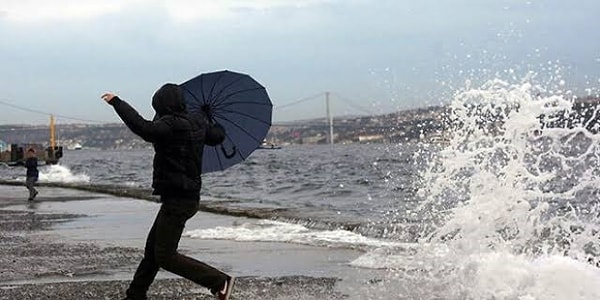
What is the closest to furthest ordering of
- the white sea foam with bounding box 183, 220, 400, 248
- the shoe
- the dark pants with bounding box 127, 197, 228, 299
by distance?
the dark pants with bounding box 127, 197, 228, 299 < the shoe < the white sea foam with bounding box 183, 220, 400, 248

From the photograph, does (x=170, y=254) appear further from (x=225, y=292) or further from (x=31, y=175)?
(x=31, y=175)

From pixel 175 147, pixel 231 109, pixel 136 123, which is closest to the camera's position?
pixel 136 123

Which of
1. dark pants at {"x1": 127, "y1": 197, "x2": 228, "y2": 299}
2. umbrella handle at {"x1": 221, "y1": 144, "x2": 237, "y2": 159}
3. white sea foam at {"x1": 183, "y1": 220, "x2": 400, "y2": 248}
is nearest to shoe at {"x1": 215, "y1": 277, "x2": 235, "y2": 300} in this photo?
dark pants at {"x1": 127, "y1": 197, "x2": 228, "y2": 299}

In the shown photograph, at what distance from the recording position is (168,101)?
629 cm

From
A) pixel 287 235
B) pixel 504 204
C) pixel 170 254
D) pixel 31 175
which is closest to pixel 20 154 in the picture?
pixel 31 175

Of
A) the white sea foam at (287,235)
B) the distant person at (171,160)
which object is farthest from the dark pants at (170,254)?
the white sea foam at (287,235)

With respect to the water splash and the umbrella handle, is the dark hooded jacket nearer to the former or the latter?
the umbrella handle

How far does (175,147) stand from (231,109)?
4.75 feet

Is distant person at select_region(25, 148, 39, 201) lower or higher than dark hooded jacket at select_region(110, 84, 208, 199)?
lower

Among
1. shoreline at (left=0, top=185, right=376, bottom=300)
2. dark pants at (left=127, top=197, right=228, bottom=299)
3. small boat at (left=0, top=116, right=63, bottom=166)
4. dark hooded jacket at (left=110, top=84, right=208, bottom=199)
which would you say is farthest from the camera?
small boat at (left=0, top=116, right=63, bottom=166)

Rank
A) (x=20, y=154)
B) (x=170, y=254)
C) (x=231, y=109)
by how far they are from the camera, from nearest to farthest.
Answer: (x=170, y=254)
(x=231, y=109)
(x=20, y=154)

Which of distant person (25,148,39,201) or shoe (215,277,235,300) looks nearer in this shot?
shoe (215,277,235,300)

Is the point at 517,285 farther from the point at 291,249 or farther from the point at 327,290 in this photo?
the point at 291,249

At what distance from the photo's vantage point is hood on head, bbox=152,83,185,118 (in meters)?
6.29
